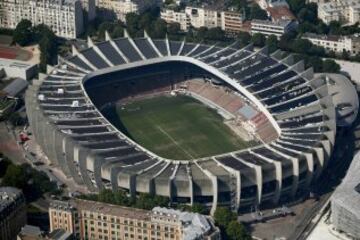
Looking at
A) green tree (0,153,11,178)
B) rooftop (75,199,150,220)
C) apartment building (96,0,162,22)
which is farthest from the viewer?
apartment building (96,0,162,22)

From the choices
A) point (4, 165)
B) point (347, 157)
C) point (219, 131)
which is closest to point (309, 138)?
point (347, 157)

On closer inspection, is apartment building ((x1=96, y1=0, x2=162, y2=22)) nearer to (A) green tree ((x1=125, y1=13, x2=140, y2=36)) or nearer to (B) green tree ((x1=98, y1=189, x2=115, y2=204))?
(A) green tree ((x1=125, y1=13, x2=140, y2=36))

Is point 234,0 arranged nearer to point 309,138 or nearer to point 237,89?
point 237,89

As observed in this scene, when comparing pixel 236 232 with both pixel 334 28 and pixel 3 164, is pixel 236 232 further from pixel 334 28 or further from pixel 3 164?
pixel 334 28

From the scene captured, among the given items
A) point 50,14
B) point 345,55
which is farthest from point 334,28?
point 50,14

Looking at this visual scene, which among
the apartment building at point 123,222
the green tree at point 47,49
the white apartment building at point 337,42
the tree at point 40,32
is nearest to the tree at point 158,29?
the green tree at point 47,49

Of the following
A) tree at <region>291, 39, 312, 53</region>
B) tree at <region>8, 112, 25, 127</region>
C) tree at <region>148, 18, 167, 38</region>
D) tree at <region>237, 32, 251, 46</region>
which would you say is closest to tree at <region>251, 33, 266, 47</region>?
tree at <region>237, 32, 251, 46</region>
